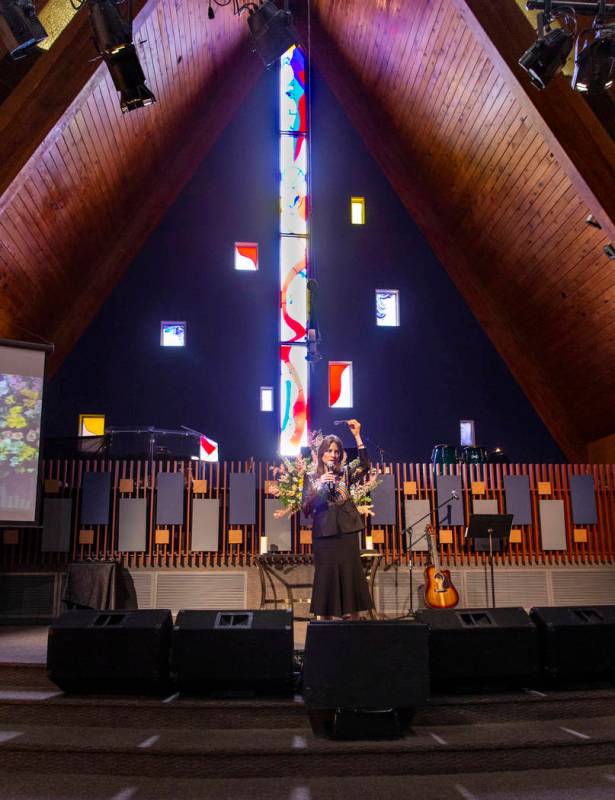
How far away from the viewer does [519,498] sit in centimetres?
891

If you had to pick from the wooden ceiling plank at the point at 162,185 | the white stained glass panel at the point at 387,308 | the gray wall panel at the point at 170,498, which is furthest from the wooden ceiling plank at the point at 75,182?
the white stained glass panel at the point at 387,308

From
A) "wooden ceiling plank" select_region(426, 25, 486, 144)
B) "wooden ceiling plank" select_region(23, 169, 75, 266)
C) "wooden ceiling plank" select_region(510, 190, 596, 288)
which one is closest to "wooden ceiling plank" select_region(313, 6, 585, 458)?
"wooden ceiling plank" select_region(426, 25, 486, 144)

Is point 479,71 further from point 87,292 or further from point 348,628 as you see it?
point 348,628

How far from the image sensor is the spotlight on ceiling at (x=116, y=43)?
5590mm

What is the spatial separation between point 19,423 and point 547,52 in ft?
18.8

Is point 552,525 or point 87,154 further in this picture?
point 552,525

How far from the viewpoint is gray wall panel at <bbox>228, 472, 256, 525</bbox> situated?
8.45 meters

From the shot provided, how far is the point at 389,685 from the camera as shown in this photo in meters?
3.46

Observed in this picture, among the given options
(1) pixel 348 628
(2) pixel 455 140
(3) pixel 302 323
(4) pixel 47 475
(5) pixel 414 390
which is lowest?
(1) pixel 348 628

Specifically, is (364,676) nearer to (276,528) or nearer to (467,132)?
(276,528)

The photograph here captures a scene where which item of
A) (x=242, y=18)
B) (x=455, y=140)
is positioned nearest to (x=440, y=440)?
(x=455, y=140)

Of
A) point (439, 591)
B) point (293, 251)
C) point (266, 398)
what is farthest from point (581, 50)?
point (266, 398)

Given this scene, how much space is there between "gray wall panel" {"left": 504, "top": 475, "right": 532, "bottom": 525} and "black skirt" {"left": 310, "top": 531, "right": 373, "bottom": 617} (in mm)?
4453

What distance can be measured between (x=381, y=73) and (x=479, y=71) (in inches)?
97.5
